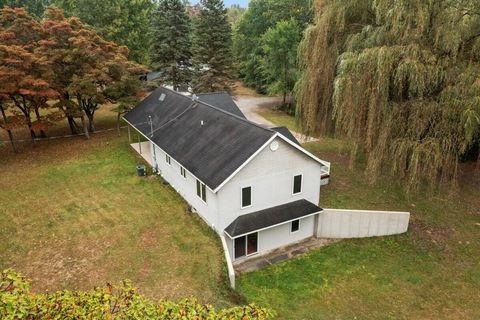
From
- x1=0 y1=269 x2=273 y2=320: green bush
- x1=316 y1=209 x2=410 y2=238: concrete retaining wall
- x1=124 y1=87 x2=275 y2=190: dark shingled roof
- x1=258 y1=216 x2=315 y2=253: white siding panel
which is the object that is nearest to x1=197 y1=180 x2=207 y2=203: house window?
x1=124 y1=87 x2=275 y2=190: dark shingled roof

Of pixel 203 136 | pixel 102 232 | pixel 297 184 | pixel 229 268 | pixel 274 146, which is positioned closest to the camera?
pixel 229 268

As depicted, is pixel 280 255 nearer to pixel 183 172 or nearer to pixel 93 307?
pixel 183 172

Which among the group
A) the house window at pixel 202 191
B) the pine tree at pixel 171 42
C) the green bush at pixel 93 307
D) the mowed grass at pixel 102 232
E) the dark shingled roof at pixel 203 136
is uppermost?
the pine tree at pixel 171 42

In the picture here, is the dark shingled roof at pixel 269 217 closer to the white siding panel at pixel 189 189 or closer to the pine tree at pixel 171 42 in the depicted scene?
the white siding panel at pixel 189 189

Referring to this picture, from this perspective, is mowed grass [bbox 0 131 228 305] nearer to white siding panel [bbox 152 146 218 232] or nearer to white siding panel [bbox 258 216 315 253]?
white siding panel [bbox 152 146 218 232]

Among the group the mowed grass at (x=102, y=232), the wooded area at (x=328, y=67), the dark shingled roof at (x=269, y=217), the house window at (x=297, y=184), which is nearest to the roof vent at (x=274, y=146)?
the house window at (x=297, y=184)

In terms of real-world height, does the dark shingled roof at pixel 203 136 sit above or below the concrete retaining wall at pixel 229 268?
above

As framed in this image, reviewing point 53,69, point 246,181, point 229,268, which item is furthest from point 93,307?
point 53,69
